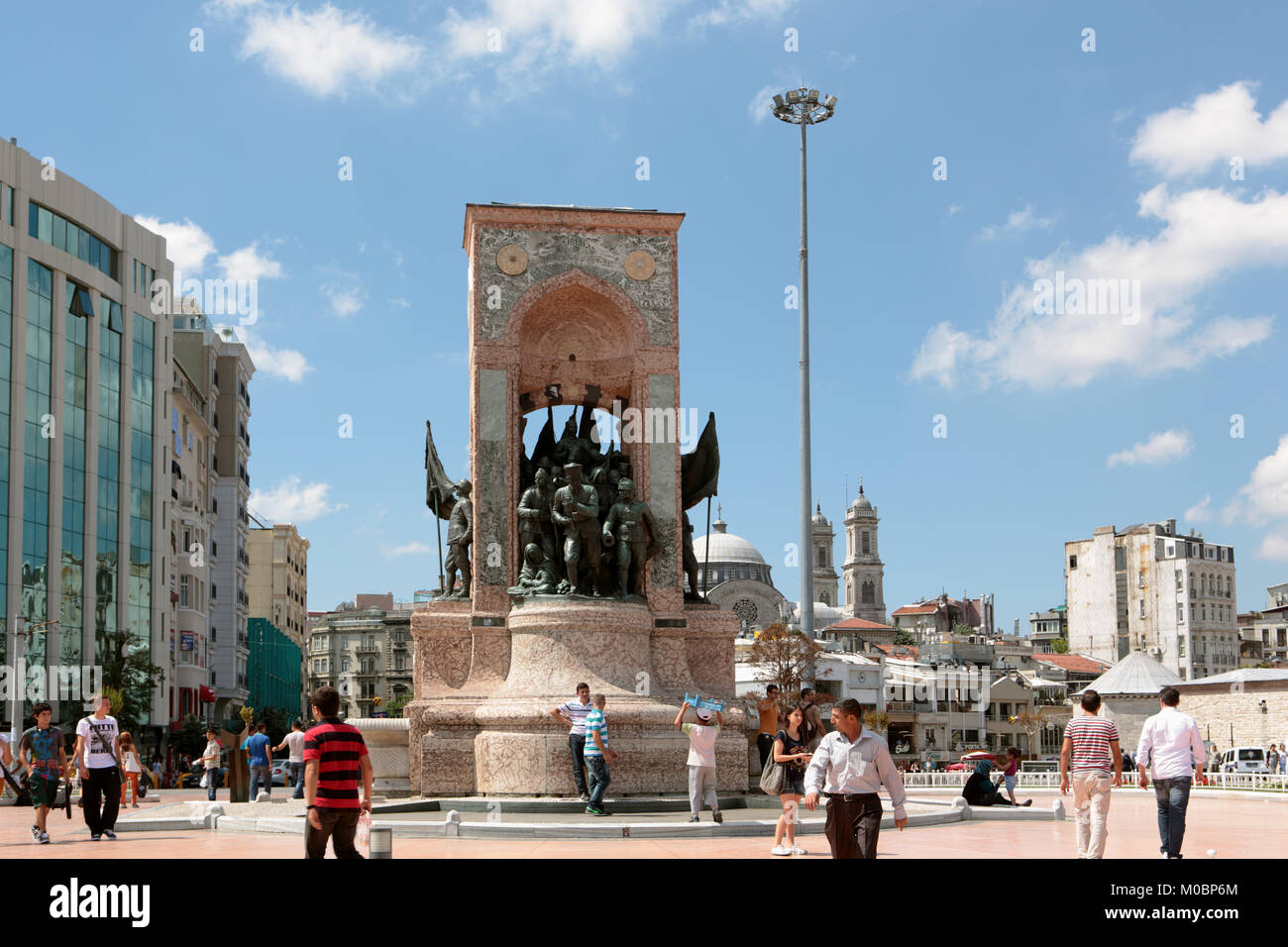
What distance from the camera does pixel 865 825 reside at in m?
10.2

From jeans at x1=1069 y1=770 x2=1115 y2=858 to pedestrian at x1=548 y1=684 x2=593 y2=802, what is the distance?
654 centimetres

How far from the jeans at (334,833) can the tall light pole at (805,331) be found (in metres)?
20.3

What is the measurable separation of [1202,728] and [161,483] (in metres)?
47.9

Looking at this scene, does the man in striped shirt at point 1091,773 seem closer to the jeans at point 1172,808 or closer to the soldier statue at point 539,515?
the jeans at point 1172,808

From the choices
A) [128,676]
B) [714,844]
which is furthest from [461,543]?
[128,676]

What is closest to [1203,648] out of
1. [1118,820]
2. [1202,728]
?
[1202,728]

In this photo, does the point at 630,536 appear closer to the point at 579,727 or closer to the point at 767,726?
the point at 767,726

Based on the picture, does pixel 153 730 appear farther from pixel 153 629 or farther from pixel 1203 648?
pixel 1203 648

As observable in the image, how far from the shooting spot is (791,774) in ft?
47.6

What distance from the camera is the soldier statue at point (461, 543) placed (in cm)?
2184

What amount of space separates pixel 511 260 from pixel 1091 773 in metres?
12.5

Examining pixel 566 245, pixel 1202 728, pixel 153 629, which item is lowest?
pixel 1202 728

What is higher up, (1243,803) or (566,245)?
(566,245)

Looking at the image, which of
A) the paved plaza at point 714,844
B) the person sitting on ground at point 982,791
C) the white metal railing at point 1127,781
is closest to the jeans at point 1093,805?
the paved plaza at point 714,844
